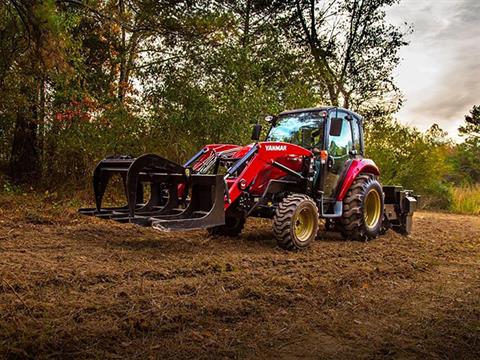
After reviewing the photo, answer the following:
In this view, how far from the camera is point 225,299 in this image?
4414 millimetres

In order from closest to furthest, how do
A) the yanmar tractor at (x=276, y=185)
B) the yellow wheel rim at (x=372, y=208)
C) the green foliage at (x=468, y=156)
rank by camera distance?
the yanmar tractor at (x=276, y=185) < the yellow wheel rim at (x=372, y=208) < the green foliage at (x=468, y=156)

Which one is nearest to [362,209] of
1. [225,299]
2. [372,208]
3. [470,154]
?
[372,208]

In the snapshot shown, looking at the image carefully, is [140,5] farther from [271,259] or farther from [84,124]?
[271,259]

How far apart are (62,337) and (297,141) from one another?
17.8 feet

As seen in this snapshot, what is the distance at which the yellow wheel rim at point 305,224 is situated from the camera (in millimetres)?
7062

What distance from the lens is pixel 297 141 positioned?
812 centimetres

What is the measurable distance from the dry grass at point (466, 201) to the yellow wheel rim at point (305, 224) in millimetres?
11214

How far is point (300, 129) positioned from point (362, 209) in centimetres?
157

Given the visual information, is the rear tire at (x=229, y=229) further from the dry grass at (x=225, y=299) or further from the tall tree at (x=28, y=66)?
the tall tree at (x=28, y=66)

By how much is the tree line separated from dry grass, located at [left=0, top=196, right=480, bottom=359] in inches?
167

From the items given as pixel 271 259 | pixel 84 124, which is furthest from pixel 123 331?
pixel 84 124

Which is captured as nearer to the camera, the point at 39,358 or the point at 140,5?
the point at 39,358

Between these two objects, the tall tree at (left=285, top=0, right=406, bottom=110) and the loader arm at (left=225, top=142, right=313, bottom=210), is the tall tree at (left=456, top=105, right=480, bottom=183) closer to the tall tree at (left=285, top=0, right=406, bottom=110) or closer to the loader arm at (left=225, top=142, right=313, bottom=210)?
the tall tree at (left=285, top=0, right=406, bottom=110)

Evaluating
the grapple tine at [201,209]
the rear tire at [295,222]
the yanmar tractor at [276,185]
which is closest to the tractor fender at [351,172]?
the yanmar tractor at [276,185]
